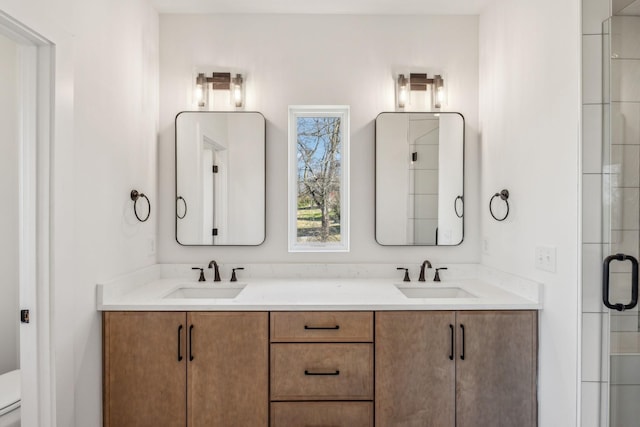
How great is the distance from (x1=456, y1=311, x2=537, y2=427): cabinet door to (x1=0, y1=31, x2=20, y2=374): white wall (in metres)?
2.63

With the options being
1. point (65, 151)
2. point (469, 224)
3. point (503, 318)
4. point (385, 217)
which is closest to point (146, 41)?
point (65, 151)

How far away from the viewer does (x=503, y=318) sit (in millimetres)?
1864

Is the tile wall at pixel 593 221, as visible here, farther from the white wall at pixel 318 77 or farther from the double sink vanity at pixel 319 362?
the white wall at pixel 318 77

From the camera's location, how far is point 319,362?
1853mm

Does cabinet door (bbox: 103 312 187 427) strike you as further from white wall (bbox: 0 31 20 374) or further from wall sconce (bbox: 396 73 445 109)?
wall sconce (bbox: 396 73 445 109)

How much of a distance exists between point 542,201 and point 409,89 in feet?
3.66

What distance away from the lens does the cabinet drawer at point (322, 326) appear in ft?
6.07

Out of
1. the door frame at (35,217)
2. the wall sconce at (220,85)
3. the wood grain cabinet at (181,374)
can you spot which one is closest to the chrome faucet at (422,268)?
the wood grain cabinet at (181,374)

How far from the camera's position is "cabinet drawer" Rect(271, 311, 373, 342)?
1.85 metres

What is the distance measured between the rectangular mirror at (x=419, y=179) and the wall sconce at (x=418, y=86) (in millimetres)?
94

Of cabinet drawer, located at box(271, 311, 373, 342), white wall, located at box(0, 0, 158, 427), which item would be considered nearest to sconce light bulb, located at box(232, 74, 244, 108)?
white wall, located at box(0, 0, 158, 427)

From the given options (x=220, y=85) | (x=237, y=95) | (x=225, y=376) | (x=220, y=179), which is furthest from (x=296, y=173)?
(x=225, y=376)

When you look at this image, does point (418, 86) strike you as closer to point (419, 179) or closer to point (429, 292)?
point (419, 179)

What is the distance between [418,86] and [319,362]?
180 cm
